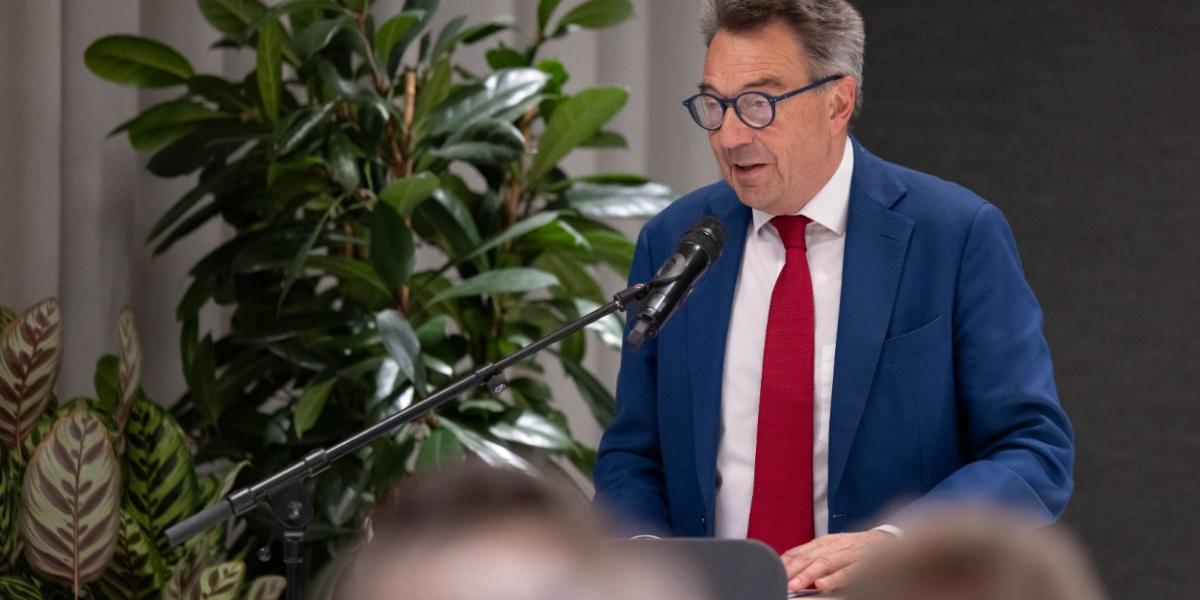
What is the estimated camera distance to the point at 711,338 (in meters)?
1.78

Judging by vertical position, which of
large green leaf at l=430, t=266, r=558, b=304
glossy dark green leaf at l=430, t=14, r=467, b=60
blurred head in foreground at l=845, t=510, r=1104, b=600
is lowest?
large green leaf at l=430, t=266, r=558, b=304

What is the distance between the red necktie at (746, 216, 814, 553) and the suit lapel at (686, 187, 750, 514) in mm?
54

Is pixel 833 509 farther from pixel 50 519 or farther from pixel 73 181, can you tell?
pixel 73 181

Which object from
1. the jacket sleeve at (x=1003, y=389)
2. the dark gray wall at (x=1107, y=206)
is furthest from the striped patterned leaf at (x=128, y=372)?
the dark gray wall at (x=1107, y=206)

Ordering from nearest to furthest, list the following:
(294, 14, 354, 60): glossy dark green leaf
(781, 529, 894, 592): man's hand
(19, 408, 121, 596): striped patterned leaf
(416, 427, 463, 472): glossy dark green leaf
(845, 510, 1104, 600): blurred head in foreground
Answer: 1. (845, 510, 1104, 600): blurred head in foreground
2. (781, 529, 894, 592): man's hand
3. (19, 408, 121, 596): striped patterned leaf
4. (416, 427, 463, 472): glossy dark green leaf
5. (294, 14, 354, 60): glossy dark green leaf

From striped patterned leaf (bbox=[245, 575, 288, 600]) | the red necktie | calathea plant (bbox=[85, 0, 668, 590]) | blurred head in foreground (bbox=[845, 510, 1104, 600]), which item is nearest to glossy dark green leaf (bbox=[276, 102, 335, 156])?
calathea plant (bbox=[85, 0, 668, 590])

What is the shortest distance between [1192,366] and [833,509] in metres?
1.80

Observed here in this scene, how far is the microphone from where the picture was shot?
1463mm

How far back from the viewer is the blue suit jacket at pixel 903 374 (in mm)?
1670

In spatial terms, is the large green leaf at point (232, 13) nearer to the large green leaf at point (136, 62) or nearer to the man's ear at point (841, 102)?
the large green leaf at point (136, 62)

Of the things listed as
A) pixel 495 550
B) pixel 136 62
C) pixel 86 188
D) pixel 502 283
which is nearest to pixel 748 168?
pixel 502 283

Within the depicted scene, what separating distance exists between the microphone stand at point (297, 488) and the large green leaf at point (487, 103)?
120cm

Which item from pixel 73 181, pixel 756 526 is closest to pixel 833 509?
pixel 756 526

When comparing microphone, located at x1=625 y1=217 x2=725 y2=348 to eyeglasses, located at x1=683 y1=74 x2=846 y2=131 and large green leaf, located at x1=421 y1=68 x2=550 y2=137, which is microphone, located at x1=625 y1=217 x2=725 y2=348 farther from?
large green leaf, located at x1=421 y1=68 x2=550 y2=137
